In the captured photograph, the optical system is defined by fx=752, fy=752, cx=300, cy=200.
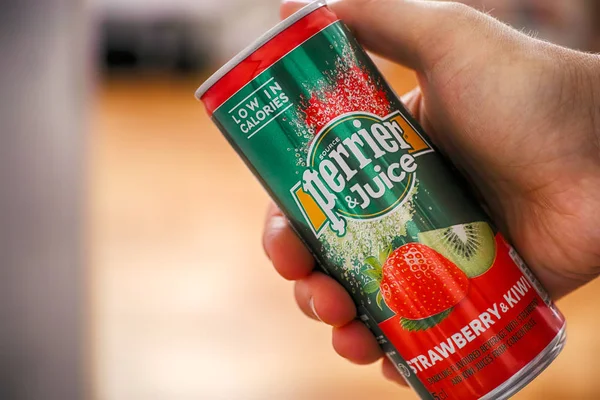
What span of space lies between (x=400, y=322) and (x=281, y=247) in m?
0.23

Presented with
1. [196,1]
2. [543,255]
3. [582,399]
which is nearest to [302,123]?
[543,255]

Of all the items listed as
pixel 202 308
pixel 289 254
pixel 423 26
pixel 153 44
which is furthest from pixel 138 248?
pixel 153 44

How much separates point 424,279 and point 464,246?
60mm

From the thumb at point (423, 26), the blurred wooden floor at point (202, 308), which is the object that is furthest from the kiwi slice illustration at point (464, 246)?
the blurred wooden floor at point (202, 308)

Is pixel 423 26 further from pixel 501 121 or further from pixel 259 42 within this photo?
pixel 259 42

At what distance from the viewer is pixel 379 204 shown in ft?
2.77

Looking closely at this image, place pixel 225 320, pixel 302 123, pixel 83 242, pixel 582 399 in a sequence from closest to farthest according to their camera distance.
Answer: pixel 302 123, pixel 83 242, pixel 582 399, pixel 225 320

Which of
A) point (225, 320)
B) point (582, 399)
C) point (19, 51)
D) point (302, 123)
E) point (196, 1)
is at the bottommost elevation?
point (582, 399)

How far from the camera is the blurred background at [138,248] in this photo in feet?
3.58

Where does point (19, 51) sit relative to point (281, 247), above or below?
above

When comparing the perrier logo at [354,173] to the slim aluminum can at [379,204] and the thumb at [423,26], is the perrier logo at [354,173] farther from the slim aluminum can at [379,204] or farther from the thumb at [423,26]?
the thumb at [423,26]

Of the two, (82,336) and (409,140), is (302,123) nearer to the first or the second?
(409,140)

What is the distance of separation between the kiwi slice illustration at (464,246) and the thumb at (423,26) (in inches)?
10.2

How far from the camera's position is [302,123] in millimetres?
848
